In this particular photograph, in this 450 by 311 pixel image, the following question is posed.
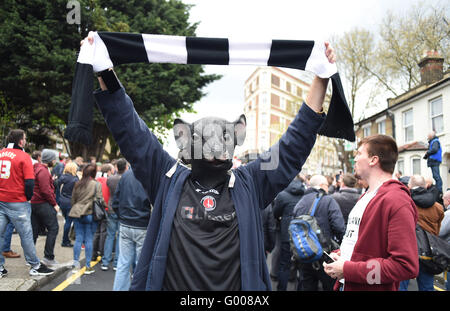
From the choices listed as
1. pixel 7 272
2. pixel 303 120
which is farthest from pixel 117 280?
pixel 303 120

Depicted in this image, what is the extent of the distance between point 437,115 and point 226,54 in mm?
17179

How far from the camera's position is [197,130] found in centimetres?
188

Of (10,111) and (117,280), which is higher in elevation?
(10,111)

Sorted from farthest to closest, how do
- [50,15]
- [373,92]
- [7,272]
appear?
[373,92] < [50,15] < [7,272]

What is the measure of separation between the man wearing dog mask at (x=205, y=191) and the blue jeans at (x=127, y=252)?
10.8 ft

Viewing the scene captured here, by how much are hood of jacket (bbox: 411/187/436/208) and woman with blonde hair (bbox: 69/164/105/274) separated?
5413mm

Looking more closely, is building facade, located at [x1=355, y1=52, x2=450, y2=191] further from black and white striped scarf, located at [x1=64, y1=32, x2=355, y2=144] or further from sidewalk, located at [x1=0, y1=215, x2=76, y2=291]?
sidewalk, located at [x1=0, y1=215, x2=76, y2=291]

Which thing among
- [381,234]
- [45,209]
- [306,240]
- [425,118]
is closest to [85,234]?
[45,209]

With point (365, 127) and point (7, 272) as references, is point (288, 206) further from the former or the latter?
point (365, 127)

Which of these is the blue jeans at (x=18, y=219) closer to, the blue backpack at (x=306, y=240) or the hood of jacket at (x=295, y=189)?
the blue backpack at (x=306, y=240)

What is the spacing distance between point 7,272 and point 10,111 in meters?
15.9

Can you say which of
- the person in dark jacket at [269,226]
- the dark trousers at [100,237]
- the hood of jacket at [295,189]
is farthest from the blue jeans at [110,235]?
the hood of jacket at [295,189]

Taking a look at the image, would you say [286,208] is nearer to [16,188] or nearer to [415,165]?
[16,188]

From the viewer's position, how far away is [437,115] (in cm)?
1580
